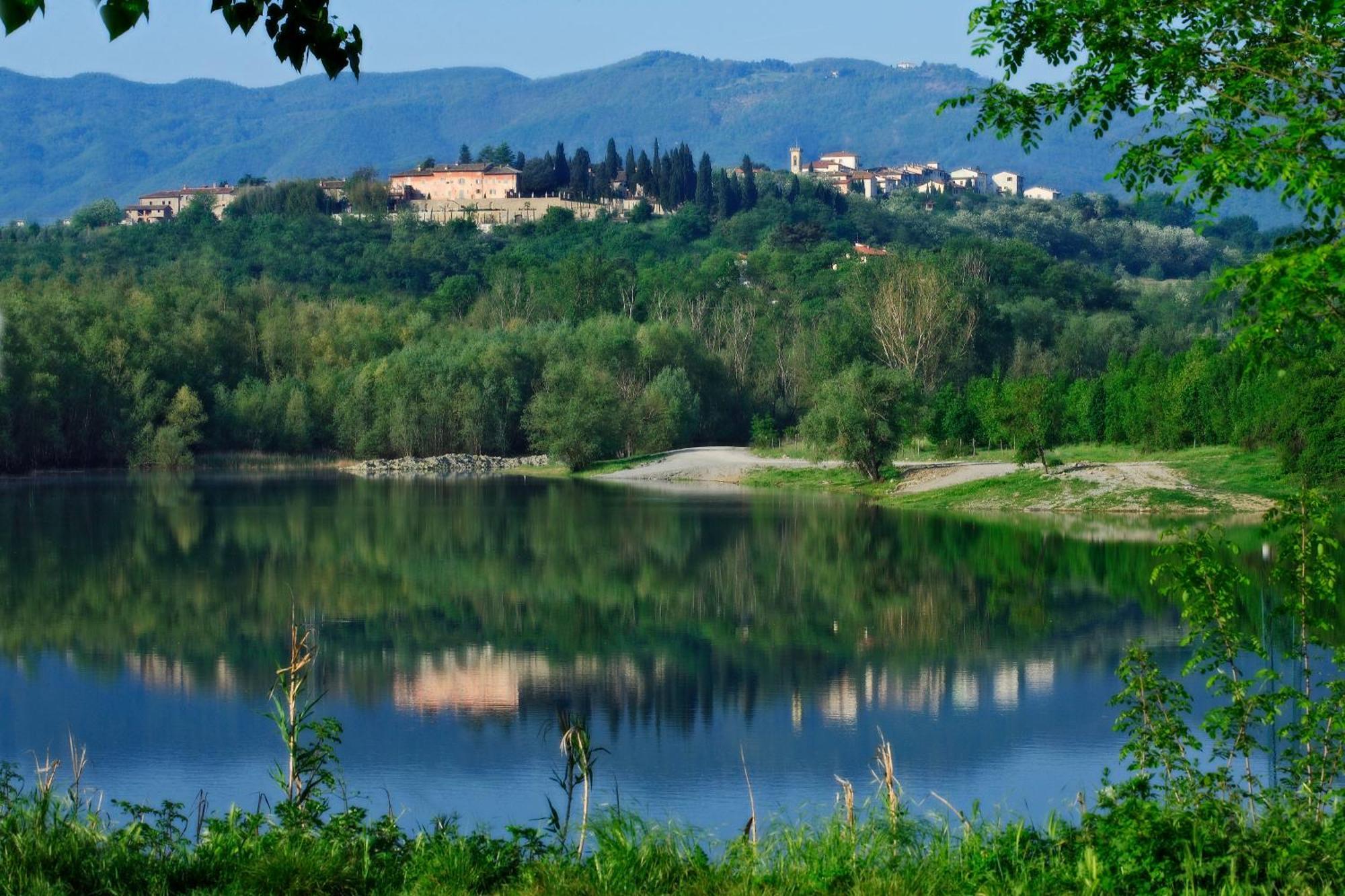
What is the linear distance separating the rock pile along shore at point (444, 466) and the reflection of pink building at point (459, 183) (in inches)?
2599

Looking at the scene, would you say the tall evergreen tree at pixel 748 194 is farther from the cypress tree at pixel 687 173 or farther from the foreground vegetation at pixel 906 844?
the foreground vegetation at pixel 906 844

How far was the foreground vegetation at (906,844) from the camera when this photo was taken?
5.66 metres

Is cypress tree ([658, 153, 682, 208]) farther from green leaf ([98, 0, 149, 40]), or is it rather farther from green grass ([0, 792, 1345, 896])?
green leaf ([98, 0, 149, 40])

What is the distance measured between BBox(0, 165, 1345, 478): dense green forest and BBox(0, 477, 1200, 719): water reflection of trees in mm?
9950

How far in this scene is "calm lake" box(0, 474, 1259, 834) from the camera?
493 inches

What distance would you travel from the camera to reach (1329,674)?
14.2 m

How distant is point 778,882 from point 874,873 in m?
0.39

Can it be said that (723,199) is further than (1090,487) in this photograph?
Yes

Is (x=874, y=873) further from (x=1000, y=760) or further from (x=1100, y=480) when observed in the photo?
(x=1100, y=480)

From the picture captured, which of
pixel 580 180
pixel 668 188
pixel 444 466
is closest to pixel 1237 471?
pixel 444 466

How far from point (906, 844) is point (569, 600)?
51.8 feet

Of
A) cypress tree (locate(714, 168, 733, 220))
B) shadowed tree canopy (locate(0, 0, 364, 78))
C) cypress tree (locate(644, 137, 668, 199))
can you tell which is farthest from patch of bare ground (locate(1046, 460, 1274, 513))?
cypress tree (locate(644, 137, 668, 199))

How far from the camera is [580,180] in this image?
118312mm

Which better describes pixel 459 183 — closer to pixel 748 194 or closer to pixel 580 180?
pixel 580 180
